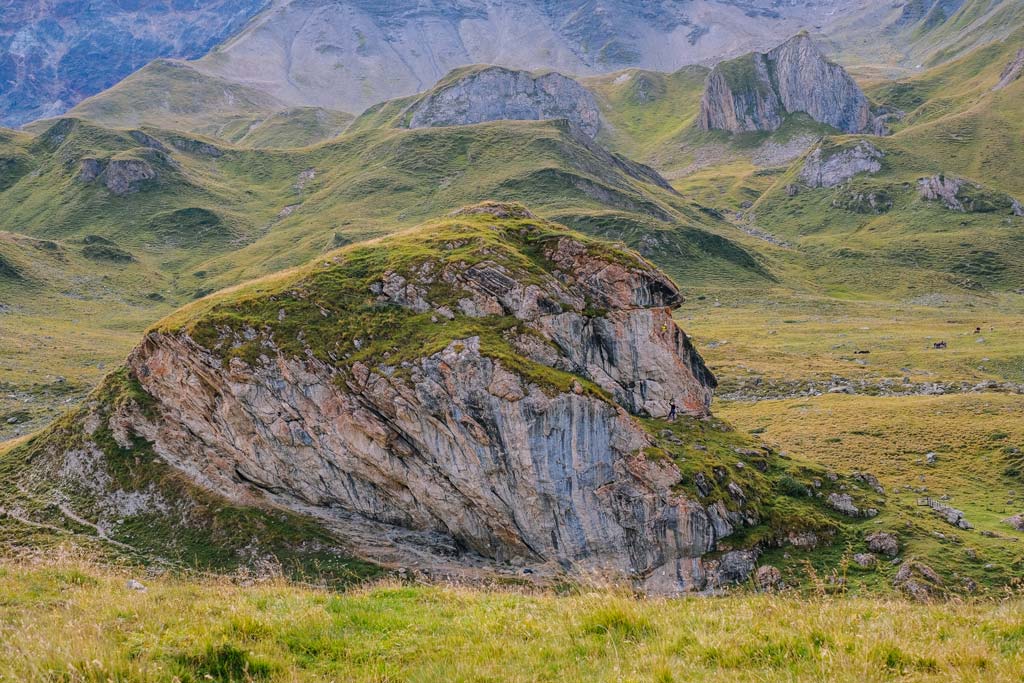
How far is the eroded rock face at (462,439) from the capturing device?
29125 millimetres

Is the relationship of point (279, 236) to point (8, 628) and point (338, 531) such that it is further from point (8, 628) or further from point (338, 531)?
point (8, 628)

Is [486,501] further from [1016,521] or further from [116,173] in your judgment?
[116,173]

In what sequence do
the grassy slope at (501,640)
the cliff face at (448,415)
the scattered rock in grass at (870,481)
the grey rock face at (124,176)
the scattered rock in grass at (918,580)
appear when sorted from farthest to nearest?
the grey rock face at (124,176) < the scattered rock in grass at (870,481) < the cliff face at (448,415) < the scattered rock in grass at (918,580) < the grassy slope at (501,640)

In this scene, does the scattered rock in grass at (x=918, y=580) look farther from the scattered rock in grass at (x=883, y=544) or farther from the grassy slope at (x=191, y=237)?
the grassy slope at (x=191, y=237)

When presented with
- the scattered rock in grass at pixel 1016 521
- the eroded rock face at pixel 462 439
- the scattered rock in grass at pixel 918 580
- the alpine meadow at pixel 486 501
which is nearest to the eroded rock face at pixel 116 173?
the alpine meadow at pixel 486 501

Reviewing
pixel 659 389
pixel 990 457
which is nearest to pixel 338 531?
pixel 659 389

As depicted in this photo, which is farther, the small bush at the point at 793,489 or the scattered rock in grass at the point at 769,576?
the small bush at the point at 793,489

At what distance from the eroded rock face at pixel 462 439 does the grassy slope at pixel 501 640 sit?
60.8 ft

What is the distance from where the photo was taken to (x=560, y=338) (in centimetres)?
3616

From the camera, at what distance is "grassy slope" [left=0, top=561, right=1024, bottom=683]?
707 centimetres

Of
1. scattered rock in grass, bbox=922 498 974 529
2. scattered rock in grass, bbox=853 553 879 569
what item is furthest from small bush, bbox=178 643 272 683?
scattered rock in grass, bbox=922 498 974 529

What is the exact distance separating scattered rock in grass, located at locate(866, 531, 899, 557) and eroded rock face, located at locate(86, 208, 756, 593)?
5.81 metres

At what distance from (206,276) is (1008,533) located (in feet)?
537

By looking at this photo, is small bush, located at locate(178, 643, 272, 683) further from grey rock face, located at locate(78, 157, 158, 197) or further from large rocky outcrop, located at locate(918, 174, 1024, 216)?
grey rock face, located at locate(78, 157, 158, 197)
